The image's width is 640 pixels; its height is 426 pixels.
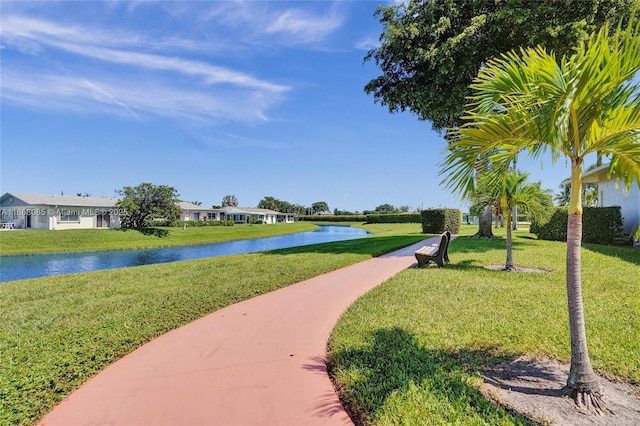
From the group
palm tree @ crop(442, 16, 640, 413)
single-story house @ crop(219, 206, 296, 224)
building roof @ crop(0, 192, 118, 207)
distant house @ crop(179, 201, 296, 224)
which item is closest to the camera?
palm tree @ crop(442, 16, 640, 413)

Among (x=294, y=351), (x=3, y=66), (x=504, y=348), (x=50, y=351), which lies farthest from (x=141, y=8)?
(x=504, y=348)

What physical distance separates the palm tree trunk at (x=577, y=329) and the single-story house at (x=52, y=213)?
4056 cm

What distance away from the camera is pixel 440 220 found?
84.2ft

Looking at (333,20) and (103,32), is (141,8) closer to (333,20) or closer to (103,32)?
(103,32)

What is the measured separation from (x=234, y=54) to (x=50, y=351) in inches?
544

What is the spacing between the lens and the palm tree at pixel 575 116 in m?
2.39

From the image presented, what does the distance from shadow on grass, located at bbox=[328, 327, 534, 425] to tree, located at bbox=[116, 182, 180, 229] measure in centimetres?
3724

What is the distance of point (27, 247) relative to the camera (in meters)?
23.7

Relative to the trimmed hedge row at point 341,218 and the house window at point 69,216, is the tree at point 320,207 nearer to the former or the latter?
the trimmed hedge row at point 341,218

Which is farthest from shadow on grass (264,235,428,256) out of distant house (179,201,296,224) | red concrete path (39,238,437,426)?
distant house (179,201,296,224)

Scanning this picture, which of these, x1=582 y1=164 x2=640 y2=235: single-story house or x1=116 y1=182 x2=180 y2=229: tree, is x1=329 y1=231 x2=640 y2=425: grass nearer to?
x1=582 y1=164 x2=640 y2=235: single-story house

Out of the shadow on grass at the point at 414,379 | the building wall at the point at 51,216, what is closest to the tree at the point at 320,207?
the building wall at the point at 51,216

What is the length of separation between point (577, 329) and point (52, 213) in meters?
41.2

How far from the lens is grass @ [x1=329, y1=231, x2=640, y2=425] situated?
2641 millimetres
